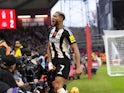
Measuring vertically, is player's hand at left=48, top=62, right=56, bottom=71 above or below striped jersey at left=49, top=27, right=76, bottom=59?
below

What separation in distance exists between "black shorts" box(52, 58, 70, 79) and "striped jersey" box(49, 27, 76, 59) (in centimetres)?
6

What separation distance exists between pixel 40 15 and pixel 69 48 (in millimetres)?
31088

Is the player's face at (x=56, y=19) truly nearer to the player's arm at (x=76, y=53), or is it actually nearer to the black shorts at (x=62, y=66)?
the player's arm at (x=76, y=53)

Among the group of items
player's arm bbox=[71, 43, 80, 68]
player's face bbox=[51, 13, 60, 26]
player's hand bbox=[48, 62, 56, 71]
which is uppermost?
player's face bbox=[51, 13, 60, 26]

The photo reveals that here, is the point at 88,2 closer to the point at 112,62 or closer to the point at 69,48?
the point at 112,62

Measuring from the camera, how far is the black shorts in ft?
23.4

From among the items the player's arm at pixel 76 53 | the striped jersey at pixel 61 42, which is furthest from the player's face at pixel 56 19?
the player's arm at pixel 76 53

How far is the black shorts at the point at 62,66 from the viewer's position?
7125mm

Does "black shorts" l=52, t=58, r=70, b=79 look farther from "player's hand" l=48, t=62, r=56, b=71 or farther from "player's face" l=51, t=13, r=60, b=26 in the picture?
"player's face" l=51, t=13, r=60, b=26

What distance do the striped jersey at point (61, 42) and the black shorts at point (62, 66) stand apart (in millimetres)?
64

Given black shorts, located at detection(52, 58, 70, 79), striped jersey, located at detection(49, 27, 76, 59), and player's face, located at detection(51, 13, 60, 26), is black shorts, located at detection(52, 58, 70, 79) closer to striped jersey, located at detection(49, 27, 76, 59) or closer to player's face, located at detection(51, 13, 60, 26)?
striped jersey, located at detection(49, 27, 76, 59)

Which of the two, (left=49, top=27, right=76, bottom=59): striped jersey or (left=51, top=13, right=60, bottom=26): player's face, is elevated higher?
(left=51, top=13, right=60, bottom=26): player's face

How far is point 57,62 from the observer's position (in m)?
7.19

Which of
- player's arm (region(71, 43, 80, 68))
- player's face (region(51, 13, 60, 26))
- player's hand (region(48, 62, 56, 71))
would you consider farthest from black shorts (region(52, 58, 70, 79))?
player's face (region(51, 13, 60, 26))
